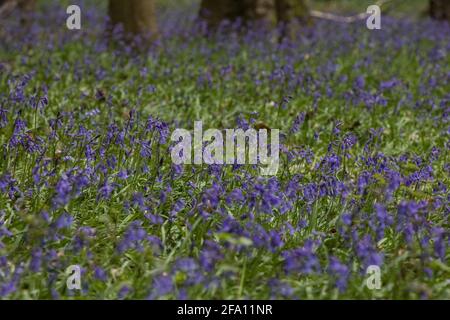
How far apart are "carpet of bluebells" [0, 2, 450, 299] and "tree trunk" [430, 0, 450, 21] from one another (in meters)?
5.53

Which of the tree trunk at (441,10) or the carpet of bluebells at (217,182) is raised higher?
the tree trunk at (441,10)

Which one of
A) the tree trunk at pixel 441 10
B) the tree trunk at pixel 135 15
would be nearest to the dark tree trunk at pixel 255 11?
the tree trunk at pixel 135 15

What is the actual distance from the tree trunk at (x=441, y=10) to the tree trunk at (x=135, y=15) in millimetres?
7597

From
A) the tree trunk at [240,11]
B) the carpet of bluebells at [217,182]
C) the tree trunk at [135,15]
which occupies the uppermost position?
the tree trunk at [240,11]

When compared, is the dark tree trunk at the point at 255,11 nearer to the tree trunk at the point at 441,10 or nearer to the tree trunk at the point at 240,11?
the tree trunk at the point at 240,11

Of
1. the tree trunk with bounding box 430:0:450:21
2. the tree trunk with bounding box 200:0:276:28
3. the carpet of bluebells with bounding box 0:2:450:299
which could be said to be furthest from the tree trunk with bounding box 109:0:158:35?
the tree trunk with bounding box 430:0:450:21

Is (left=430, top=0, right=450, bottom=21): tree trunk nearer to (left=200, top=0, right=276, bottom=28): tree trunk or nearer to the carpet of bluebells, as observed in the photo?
(left=200, top=0, right=276, bottom=28): tree trunk

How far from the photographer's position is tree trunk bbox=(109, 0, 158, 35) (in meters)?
9.58

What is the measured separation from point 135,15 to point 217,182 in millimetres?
5412

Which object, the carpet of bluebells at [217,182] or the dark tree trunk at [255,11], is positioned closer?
the carpet of bluebells at [217,182]

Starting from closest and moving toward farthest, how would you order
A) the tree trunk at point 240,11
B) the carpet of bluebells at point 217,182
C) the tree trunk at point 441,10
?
the carpet of bluebells at point 217,182 < the tree trunk at point 240,11 < the tree trunk at point 441,10

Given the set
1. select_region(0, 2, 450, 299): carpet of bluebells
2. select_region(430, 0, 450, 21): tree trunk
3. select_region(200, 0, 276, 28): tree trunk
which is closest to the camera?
select_region(0, 2, 450, 299): carpet of bluebells

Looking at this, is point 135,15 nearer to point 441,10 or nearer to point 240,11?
point 240,11

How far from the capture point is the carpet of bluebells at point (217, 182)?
12.4 feet
